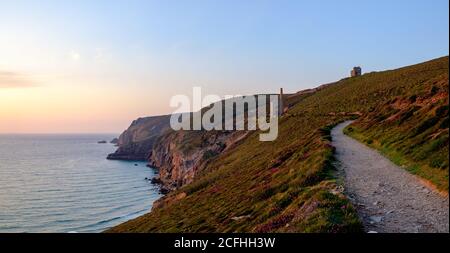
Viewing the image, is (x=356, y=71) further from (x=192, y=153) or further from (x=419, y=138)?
(x=419, y=138)

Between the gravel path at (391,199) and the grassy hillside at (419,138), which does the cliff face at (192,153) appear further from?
the gravel path at (391,199)

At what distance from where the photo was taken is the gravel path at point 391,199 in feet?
45.4

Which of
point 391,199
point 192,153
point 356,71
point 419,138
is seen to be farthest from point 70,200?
point 356,71

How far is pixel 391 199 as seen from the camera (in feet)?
56.4

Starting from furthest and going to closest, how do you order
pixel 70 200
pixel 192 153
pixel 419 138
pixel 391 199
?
pixel 192 153, pixel 70 200, pixel 419 138, pixel 391 199

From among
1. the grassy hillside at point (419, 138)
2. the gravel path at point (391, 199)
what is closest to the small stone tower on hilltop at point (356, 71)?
the grassy hillside at point (419, 138)

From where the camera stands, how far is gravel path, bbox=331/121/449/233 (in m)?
13.8

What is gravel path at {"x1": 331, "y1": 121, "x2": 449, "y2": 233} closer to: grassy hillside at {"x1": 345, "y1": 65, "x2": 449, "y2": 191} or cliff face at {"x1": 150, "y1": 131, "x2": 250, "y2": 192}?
grassy hillside at {"x1": 345, "y1": 65, "x2": 449, "y2": 191}

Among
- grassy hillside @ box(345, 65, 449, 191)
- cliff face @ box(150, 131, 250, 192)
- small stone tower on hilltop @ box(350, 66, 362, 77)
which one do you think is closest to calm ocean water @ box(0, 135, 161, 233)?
cliff face @ box(150, 131, 250, 192)

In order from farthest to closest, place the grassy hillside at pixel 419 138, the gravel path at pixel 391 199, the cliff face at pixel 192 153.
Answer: the cliff face at pixel 192 153, the grassy hillside at pixel 419 138, the gravel path at pixel 391 199

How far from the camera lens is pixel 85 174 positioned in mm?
146750

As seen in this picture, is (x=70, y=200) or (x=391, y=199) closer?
(x=391, y=199)
